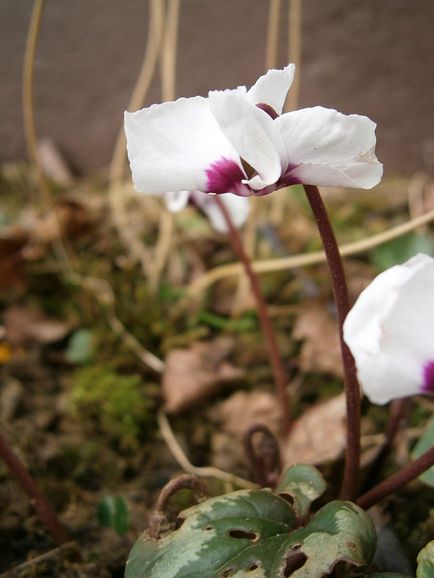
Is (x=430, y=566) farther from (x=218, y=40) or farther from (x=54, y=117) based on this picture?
(x=54, y=117)

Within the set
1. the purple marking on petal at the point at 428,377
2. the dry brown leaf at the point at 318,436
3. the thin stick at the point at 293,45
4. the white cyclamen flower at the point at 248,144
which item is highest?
the thin stick at the point at 293,45

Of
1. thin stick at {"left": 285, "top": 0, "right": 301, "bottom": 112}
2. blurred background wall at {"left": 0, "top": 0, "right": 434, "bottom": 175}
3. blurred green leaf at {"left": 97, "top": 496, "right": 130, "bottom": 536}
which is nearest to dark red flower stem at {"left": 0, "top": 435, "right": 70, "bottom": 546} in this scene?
blurred green leaf at {"left": 97, "top": 496, "right": 130, "bottom": 536}

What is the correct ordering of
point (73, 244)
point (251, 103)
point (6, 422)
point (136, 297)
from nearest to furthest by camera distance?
1. point (251, 103)
2. point (6, 422)
3. point (136, 297)
4. point (73, 244)

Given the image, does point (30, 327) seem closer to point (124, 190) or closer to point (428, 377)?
point (124, 190)

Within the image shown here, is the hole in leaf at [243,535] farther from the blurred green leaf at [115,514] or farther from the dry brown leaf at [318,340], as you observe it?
the dry brown leaf at [318,340]

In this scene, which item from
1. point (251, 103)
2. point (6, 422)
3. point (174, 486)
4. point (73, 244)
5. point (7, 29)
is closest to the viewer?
point (251, 103)

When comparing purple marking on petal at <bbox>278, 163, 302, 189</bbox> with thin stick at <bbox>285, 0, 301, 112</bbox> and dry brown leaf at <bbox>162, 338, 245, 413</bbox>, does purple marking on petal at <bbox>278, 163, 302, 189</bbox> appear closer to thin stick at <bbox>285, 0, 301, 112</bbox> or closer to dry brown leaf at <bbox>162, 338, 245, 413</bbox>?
dry brown leaf at <bbox>162, 338, 245, 413</bbox>

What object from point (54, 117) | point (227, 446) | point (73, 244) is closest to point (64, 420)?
point (227, 446)

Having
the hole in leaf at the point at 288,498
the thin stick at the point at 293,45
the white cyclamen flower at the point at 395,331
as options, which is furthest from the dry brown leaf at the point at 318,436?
the thin stick at the point at 293,45
